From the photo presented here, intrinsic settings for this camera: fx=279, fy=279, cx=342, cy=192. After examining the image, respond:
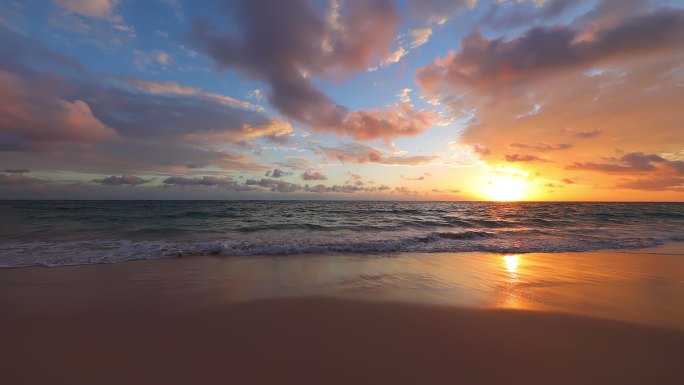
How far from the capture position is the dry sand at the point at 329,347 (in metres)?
3.28

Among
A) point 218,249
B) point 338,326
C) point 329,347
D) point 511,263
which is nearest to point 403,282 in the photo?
point 338,326

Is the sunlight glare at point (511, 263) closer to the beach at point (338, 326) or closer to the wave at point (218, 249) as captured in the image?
the beach at point (338, 326)

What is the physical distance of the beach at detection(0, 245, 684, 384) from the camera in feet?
11.0

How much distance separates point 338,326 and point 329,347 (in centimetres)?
67

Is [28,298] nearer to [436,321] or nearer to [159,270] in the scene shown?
[159,270]

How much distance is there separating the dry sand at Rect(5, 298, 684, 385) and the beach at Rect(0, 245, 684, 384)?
0.02 metres

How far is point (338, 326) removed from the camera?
4520 mm

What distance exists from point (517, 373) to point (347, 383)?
2038mm

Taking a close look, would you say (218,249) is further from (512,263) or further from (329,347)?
(512,263)

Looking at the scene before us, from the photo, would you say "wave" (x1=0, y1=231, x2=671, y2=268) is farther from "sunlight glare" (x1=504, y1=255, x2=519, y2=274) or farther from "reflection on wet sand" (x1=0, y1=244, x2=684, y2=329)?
"sunlight glare" (x1=504, y1=255, x2=519, y2=274)

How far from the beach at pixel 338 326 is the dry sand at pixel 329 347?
0.07ft

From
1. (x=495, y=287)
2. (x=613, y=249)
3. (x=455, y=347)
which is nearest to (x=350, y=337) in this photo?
(x=455, y=347)

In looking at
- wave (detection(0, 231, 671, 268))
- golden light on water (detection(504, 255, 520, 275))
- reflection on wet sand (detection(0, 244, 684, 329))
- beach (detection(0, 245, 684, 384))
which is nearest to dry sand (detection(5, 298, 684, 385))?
beach (detection(0, 245, 684, 384))

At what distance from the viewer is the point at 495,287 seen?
676 centimetres
